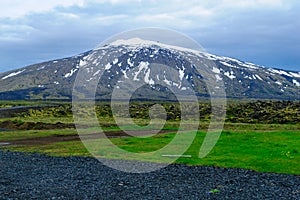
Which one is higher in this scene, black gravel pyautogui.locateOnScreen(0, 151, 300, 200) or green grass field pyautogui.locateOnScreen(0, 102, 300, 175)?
black gravel pyautogui.locateOnScreen(0, 151, 300, 200)

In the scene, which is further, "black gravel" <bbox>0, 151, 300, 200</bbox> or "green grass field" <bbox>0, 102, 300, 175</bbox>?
"green grass field" <bbox>0, 102, 300, 175</bbox>

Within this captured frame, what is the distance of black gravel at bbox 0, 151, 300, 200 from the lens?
2269 cm

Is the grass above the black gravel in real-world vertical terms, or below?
below

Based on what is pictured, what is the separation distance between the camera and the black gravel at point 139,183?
74.4 feet

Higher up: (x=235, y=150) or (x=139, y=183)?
(x=139, y=183)

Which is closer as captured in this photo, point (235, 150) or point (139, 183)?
point (139, 183)

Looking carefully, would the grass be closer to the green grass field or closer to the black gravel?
the green grass field

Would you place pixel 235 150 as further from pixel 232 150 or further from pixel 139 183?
pixel 139 183

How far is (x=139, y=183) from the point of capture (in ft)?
85.5

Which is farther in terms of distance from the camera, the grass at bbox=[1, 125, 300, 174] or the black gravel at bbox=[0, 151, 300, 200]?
the grass at bbox=[1, 125, 300, 174]

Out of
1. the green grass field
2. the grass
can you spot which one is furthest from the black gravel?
the green grass field

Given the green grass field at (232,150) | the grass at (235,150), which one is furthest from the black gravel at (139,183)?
the green grass field at (232,150)

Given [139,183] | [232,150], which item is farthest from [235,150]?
[139,183]

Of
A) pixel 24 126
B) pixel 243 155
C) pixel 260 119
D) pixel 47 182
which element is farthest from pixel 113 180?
Result: pixel 260 119
